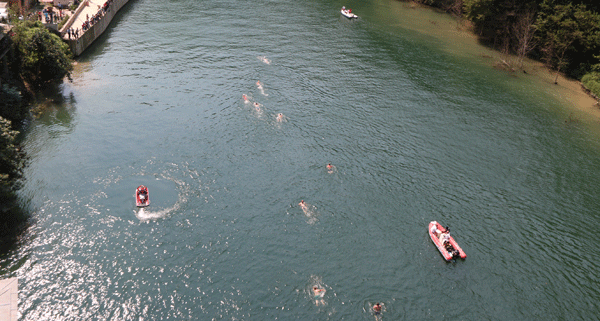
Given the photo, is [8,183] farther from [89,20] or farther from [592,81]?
[592,81]

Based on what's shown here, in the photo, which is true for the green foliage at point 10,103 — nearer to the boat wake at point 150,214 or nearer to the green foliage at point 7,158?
the green foliage at point 7,158

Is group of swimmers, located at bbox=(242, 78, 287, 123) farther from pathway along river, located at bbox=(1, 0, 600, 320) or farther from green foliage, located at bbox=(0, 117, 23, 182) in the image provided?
green foliage, located at bbox=(0, 117, 23, 182)

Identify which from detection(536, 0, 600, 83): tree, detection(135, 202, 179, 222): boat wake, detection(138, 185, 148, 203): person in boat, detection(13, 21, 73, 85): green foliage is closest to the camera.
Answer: detection(135, 202, 179, 222): boat wake

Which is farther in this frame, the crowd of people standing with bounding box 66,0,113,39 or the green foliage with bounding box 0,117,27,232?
the crowd of people standing with bounding box 66,0,113,39

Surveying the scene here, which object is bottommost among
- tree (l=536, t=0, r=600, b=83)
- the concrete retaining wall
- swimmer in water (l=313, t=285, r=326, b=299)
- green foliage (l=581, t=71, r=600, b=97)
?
swimmer in water (l=313, t=285, r=326, b=299)

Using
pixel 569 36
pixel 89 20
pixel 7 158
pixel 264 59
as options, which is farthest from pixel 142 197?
pixel 569 36

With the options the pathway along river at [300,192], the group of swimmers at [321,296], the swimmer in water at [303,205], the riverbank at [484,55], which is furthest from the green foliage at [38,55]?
A: the riverbank at [484,55]

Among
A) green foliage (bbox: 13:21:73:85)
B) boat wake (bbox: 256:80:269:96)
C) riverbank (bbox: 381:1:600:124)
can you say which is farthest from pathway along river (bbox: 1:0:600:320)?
green foliage (bbox: 13:21:73:85)

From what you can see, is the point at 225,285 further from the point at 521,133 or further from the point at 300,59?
the point at 300,59
